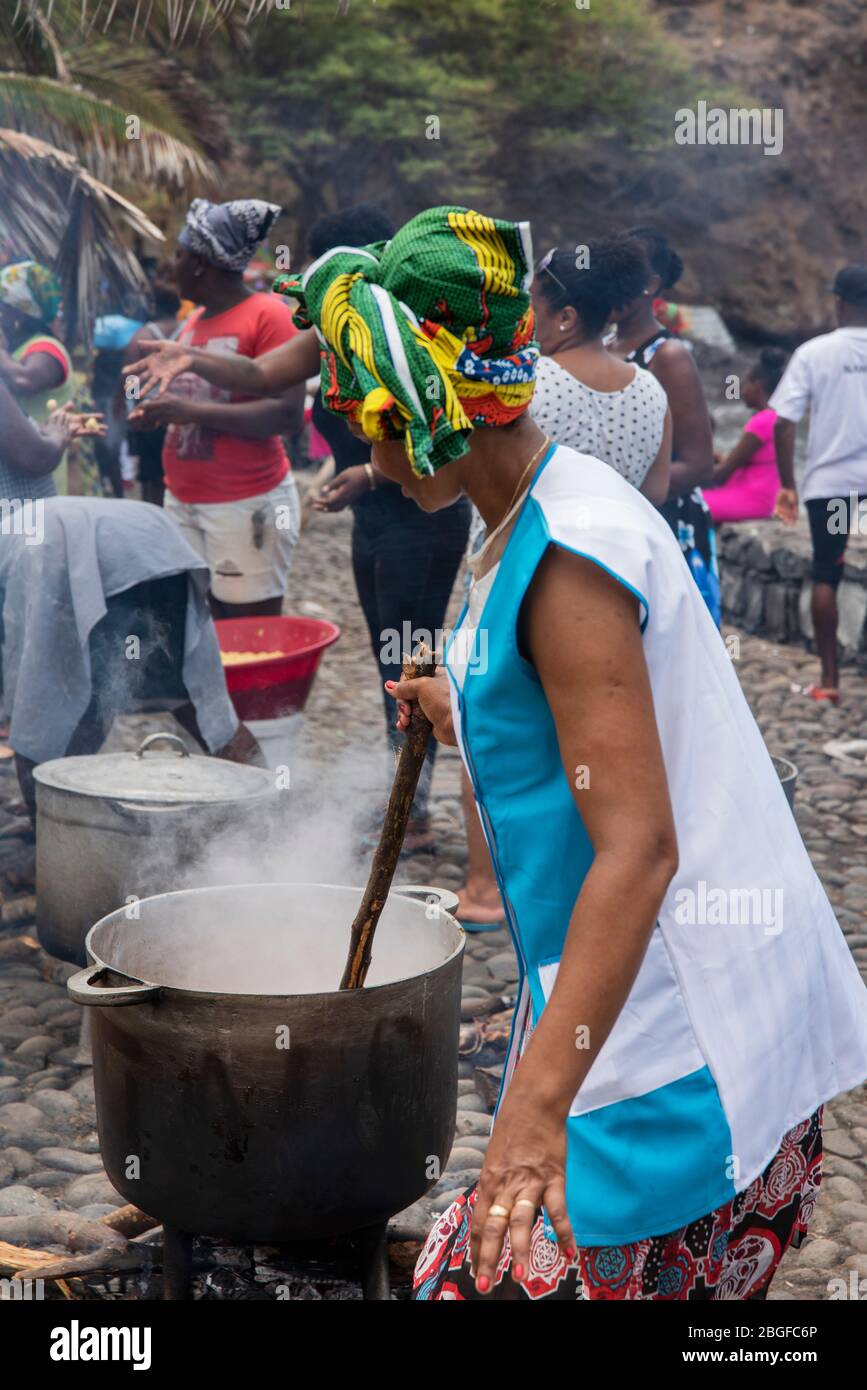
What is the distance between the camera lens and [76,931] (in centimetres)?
388

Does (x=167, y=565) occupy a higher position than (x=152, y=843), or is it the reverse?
(x=167, y=565)

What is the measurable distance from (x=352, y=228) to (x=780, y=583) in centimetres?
585

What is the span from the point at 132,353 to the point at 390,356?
7487 mm

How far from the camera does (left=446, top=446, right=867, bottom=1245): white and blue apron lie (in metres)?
1.71

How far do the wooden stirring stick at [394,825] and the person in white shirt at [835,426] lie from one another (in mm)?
6181

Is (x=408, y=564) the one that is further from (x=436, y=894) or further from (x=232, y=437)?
(x=436, y=894)

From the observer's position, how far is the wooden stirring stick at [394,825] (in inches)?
90.5

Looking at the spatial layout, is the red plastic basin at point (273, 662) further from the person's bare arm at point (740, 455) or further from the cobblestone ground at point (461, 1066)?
the person's bare arm at point (740, 455)

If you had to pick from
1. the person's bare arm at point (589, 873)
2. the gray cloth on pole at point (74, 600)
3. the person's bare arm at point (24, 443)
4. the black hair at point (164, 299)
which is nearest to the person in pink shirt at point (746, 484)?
the black hair at point (164, 299)

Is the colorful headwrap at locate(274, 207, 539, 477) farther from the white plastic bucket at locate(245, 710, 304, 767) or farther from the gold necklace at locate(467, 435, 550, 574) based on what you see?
the white plastic bucket at locate(245, 710, 304, 767)

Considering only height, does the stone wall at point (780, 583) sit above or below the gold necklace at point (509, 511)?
below

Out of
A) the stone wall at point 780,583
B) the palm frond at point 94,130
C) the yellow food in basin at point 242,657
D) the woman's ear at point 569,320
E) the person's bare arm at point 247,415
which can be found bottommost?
the stone wall at point 780,583

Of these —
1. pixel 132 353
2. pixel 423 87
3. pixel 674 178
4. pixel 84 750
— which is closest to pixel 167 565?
pixel 84 750
